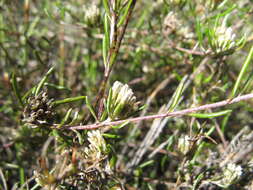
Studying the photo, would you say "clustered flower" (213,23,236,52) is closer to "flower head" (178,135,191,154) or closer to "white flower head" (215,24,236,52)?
"white flower head" (215,24,236,52)

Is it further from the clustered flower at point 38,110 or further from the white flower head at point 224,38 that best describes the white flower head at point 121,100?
the white flower head at point 224,38

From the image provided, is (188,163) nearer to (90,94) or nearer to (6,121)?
(90,94)

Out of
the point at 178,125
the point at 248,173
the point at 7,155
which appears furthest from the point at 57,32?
the point at 248,173

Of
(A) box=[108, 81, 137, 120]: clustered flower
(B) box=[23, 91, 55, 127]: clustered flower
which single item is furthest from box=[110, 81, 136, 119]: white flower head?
(B) box=[23, 91, 55, 127]: clustered flower

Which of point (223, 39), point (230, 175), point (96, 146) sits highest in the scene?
point (223, 39)

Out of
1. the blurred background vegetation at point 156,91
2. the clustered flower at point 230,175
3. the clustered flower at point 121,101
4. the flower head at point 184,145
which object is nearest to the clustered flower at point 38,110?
the blurred background vegetation at point 156,91

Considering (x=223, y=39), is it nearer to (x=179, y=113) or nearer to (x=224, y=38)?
(x=224, y=38)

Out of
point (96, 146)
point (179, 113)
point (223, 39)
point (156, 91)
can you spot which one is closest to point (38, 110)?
point (96, 146)
